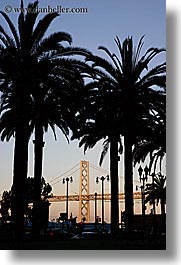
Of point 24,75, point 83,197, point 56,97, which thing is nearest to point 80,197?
point 83,197

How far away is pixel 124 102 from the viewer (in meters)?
15.4

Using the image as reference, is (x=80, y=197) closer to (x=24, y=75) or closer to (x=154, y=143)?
(x=154, y=143)

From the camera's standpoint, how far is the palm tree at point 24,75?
47.2ft

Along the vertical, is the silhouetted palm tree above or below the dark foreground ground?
above

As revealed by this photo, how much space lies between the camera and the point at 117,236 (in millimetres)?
13016

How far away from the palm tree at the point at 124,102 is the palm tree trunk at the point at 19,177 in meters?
1.36

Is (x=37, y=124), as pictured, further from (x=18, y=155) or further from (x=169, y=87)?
(x=169, y=87)

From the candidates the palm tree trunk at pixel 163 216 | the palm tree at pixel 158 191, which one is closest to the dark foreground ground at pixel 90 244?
the palm tree trunk at pixel 163 216

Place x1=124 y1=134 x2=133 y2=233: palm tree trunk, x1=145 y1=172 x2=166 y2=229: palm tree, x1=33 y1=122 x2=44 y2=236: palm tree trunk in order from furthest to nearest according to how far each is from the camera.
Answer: x1=124 y1=134 x2=133 y2=233: palm tree trunk, x1=33 y1=122 x2=44 y2=236: palm tree trunk, x1=145 y1=172 x2=166 y2=229: palm tree

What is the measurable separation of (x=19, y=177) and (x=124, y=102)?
3.25m

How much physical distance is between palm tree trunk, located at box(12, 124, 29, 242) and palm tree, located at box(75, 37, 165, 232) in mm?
1362

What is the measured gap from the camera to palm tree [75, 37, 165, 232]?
14.2 metres

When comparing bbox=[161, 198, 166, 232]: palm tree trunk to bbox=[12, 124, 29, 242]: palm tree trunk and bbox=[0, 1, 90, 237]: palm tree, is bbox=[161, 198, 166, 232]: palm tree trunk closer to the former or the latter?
bbox=[0, 1, 90, 237]: palm tree

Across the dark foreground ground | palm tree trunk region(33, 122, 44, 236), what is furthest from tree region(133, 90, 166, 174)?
palm tree trunk region(33, 122, 44, 236)
